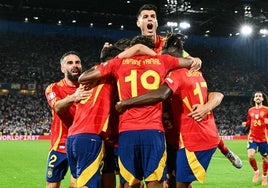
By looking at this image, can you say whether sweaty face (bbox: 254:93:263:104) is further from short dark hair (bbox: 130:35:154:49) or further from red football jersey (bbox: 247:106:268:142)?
short dark hair (bbox: 130:35:154:49)

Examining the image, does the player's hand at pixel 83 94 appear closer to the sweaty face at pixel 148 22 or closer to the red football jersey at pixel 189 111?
the red football jersey at pixel 189 111

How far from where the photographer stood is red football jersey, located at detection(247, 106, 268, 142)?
11.8 m

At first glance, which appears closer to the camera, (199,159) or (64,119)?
(199,159)

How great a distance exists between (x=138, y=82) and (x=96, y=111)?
0.61 metres

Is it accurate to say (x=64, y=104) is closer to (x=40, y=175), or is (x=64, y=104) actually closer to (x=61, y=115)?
(x=61, y=115)

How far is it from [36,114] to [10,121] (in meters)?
2.34

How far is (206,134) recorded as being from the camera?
17.3 ft

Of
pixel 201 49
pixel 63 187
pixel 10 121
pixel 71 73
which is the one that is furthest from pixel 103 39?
pixel 71 73

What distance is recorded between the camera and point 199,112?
5.10m

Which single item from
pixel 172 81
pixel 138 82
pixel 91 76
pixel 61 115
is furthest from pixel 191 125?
pixel 61 115

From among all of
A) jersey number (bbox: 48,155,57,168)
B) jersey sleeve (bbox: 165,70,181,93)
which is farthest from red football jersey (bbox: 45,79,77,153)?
jersey sleeve (bbox: 165,70,181,93)

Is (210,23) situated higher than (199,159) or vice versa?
(210,23)

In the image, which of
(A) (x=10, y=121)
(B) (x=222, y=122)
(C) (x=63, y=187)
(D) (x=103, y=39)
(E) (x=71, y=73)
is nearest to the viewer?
(E) (x=71, y=73)

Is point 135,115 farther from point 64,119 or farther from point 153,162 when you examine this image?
point 64,119
